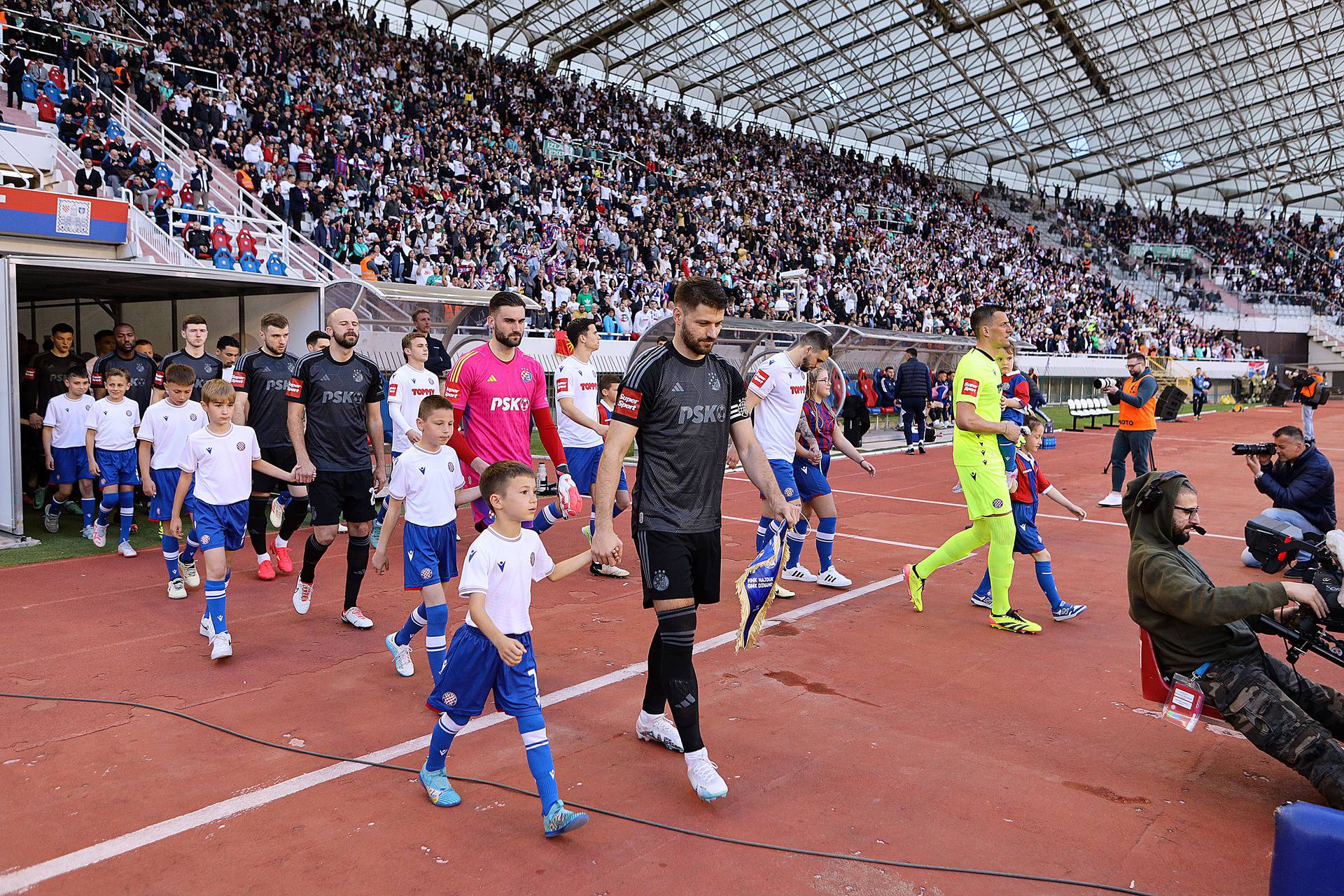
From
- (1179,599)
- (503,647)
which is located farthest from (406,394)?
(1179,599)

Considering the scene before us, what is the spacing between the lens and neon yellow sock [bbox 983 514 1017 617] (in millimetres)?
6688

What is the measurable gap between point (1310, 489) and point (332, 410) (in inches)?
314

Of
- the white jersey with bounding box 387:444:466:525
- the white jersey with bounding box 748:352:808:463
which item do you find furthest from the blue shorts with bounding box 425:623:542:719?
the white jersey with bounding box 748:352:808:463

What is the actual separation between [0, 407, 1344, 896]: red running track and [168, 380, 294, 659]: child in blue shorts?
41cm

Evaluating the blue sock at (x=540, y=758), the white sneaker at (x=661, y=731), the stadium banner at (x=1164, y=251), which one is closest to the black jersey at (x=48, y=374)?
the white sneaker at (x=661, y=731)

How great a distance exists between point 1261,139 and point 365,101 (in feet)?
174

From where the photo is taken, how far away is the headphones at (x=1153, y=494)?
430cm

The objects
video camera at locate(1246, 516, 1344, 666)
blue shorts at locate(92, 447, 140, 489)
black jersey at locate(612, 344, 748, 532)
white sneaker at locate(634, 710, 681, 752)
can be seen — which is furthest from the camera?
blue shorts at locate(92, 447, 140, 489)

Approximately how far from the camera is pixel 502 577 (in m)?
3.88

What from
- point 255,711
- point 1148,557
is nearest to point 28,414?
point 255,711

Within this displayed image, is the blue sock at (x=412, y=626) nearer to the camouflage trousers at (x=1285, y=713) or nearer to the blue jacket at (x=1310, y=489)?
the camouflage trousers at (x=1285, y=713)

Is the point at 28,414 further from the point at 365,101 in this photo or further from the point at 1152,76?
the point at 1152,76

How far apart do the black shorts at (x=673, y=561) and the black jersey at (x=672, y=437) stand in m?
0.04

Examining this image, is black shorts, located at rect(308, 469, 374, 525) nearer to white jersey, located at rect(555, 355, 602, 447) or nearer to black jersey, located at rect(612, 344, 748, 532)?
white jersey, located at rect(555, 355, 602, 447)
